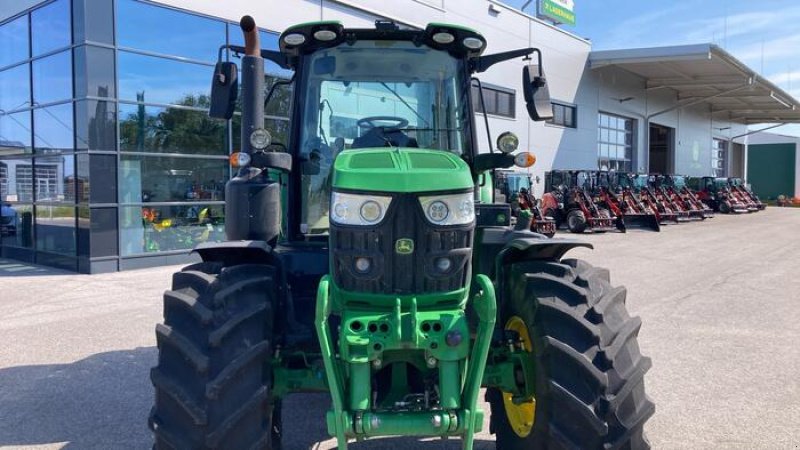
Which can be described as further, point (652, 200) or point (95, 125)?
point (652, 200)

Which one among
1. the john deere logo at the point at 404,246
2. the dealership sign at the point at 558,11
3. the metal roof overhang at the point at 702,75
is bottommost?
the john deere logo at the point at 404,246

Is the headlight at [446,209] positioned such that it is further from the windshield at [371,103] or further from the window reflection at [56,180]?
the window reflection at [56,180]

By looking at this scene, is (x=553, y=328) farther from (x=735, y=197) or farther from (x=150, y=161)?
(x=735, y=197)

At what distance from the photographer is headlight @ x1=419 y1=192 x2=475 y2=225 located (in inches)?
122

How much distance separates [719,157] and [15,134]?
4283 centimetres

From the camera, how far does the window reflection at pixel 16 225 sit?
47.7 ft

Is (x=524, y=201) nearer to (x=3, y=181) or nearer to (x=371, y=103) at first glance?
(x=3, y=181)

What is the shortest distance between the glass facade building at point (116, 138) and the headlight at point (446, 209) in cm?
985

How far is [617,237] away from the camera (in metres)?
19.4

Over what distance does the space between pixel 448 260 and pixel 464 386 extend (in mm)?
592

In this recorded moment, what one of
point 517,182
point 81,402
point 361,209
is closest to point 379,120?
point 361,209

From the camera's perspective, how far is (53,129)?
43.7 feet

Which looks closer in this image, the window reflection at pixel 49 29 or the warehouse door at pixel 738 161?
the window reflection at pixel 49 29

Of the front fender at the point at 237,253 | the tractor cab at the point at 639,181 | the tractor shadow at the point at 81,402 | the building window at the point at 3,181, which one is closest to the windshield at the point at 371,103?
the front fender at the point at 237,253
